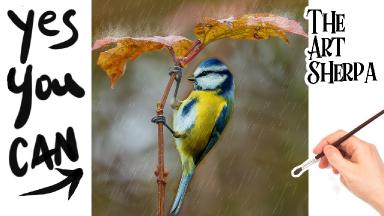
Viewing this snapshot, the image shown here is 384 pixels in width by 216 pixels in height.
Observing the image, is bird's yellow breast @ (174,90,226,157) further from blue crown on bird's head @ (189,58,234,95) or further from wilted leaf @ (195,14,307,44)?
wilted leaf @ (195,14,307,44)

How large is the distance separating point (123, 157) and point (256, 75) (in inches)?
18.8

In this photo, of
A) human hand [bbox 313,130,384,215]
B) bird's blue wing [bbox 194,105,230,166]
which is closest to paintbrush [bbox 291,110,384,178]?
human hand [bbox 313,130,384,215]

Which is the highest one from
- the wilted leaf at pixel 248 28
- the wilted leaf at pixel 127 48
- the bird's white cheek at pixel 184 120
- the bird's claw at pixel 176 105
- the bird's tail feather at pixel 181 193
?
the wilted leaf at pixel 248 28

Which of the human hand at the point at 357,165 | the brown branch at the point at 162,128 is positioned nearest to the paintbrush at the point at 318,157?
the human hand at the point at 357,165

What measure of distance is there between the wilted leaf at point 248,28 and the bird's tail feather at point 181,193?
0.41 m

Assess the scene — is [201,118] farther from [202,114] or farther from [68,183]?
[68,183]

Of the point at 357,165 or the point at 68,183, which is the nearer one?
the point at 357,165

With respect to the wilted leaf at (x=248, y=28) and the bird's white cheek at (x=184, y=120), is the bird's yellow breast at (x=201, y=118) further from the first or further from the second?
the wilted leaf at (x=248, y=28)

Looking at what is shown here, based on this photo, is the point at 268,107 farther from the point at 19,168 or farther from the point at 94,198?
the point at 19,168

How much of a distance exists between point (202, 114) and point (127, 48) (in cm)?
31

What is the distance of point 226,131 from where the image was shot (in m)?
2.13

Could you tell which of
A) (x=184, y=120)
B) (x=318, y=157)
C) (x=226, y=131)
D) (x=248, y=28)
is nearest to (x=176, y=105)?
(x=184, y=120)

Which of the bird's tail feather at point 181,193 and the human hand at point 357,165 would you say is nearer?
the human hand at point 357,165

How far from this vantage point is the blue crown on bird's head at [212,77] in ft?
6.92
